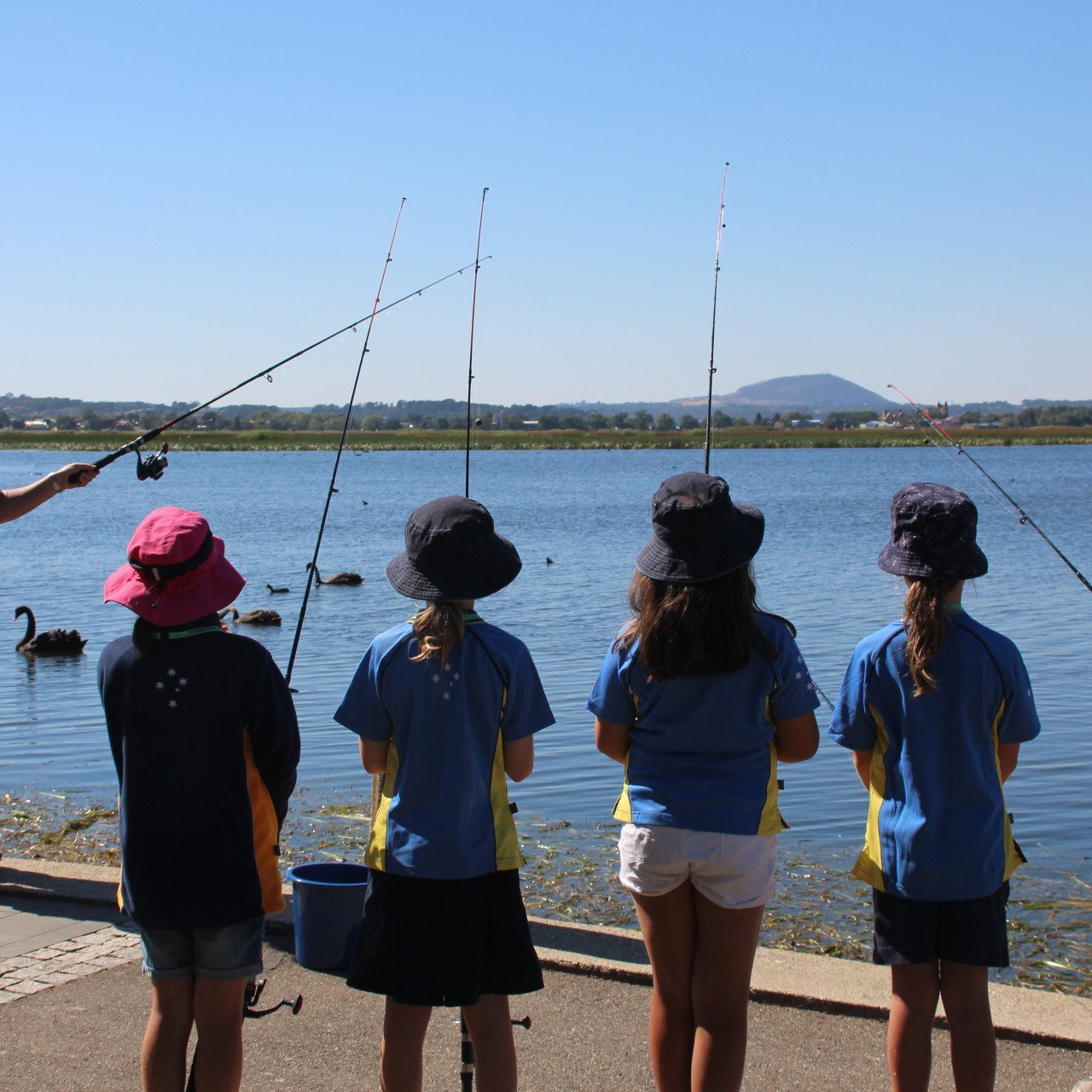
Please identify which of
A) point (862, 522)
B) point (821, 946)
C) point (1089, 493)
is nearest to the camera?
point (821, 946)

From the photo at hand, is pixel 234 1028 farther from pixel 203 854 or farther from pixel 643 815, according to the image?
pixel 643 815

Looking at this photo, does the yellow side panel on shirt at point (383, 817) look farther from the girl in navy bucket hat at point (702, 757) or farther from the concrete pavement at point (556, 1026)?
the concrete pavement at point (556, 1026)

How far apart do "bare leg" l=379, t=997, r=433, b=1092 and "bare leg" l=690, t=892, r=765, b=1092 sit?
0.68 m

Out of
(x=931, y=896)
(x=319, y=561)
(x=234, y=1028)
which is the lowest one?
(x=319, y=561)

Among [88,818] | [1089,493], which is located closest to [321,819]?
[88,818]

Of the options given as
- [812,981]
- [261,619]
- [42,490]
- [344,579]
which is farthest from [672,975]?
[344,579]

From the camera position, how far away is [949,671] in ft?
10.5

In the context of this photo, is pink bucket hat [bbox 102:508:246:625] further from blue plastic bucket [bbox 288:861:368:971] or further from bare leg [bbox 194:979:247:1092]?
blue plastic bucket [bbox 288:861:368:971]

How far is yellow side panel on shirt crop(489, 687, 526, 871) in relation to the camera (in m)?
3.29

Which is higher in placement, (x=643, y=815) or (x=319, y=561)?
(x=643, y=815)

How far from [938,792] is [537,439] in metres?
132

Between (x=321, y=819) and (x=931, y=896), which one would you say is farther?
(x=321, y=819)

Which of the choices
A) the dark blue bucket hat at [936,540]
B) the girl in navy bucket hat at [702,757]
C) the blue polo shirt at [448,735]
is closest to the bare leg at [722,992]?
the girl in navy bucket hat at [702,757]

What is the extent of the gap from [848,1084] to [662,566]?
→ 163 centimetres
